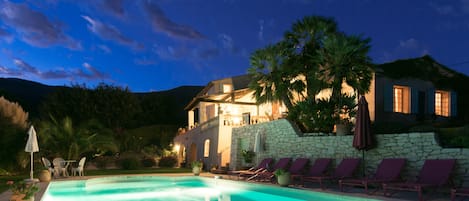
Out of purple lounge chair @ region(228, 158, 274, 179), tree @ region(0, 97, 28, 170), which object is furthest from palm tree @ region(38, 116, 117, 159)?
purple lounge chair @ region(228, 158, 274, 179)

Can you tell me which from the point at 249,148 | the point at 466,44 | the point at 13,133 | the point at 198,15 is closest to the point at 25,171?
the point at 13,133

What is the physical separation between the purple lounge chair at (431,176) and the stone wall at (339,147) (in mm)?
405

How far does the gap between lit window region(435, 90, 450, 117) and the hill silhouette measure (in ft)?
102

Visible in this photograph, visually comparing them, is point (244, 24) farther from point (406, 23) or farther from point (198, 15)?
point (406, 23)

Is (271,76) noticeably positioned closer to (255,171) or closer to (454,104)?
(255,171)

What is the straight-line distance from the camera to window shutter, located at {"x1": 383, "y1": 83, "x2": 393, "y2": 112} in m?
18.7

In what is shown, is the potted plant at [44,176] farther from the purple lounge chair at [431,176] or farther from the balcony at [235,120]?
the purple lounge chair at [431,176]

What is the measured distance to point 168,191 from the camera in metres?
14.7

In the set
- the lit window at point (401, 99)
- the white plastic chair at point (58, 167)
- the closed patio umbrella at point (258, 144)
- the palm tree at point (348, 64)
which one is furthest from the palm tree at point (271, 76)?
the white plastic chair at point (58, 167)

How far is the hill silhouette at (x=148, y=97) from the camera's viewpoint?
48.2 m

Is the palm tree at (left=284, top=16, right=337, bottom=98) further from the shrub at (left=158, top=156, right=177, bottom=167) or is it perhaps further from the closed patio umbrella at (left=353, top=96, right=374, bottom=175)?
the shrub at (left=158, top=156, right=177, bottom=167)

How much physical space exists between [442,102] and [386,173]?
11.4 metres

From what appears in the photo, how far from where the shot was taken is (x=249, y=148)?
2019 cm

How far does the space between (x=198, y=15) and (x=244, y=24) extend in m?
4.37
